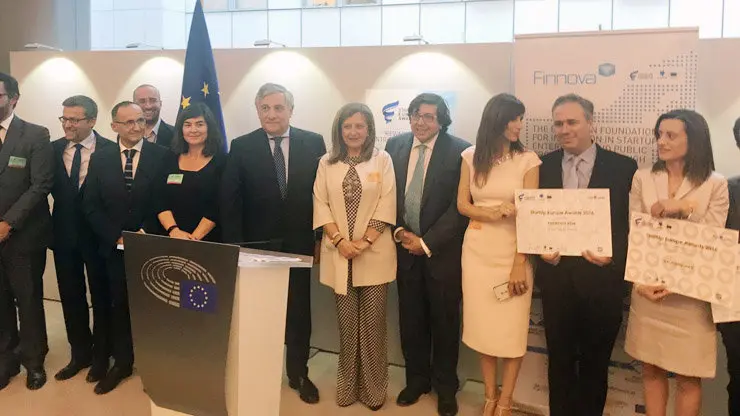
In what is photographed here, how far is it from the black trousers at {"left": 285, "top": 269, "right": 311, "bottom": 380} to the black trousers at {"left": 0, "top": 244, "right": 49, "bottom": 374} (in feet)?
5.50

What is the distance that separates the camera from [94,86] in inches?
207

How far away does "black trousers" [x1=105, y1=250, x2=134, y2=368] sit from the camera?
12.5ft

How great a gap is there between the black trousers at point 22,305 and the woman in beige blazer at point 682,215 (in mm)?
3653

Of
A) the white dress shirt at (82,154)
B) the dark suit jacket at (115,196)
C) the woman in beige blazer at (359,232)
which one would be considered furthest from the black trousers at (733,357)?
the white dress shirt at (82,154)

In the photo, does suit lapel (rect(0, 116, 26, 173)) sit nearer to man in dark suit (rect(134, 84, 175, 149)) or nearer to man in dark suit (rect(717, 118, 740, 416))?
man in dark suit (rect(134, 84, 175, 149))

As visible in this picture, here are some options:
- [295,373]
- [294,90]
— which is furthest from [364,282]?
[294,90]

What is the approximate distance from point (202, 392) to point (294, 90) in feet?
9.04

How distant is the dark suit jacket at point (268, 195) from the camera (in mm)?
3633

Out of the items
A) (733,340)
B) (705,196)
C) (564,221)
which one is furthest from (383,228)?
(733,340)

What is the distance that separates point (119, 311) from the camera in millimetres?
3846

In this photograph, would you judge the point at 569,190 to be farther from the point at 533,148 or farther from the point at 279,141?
the point at 279,141

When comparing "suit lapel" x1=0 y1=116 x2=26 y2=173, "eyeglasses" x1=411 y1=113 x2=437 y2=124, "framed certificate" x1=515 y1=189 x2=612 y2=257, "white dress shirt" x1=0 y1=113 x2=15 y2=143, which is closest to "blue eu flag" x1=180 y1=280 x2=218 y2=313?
"framed certificate" x1=515 y1=189 x2=612 y2=257

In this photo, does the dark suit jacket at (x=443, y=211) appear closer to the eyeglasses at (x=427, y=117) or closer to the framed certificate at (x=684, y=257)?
the eyeglasses at (x=427, y=117)

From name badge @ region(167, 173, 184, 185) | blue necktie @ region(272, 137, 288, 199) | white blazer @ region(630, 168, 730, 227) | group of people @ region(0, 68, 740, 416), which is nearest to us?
white blazer @ region(630, 168, 730, 227)
